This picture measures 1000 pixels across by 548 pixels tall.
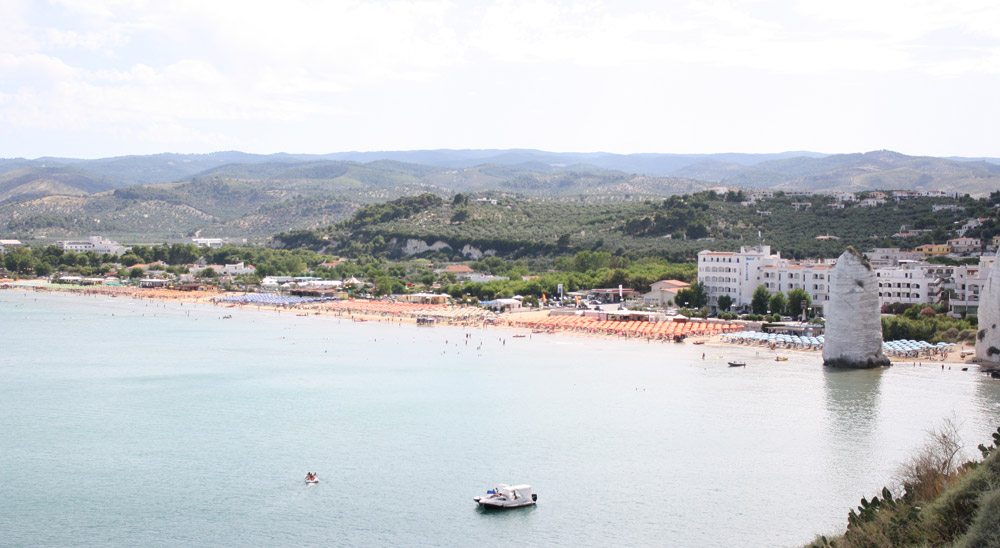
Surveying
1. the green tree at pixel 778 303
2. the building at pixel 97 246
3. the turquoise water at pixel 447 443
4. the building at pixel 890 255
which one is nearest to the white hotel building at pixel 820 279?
the building at pixel 890 255

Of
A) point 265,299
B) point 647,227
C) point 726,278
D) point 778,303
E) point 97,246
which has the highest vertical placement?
point 647,227

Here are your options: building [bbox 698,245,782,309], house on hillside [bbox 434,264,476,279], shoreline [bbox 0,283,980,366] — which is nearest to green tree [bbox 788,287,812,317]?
building [bbox 698,245,782,309]

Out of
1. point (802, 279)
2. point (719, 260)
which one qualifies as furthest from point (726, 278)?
point (802, 279)

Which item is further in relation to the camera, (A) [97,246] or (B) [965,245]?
(A) [97,246]

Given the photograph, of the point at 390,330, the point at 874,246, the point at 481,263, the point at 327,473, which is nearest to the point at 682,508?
the point at 327,473

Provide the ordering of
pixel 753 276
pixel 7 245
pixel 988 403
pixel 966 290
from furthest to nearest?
pixel 7 245 < pixel 753 276 < pixel 966 290 < pixel 988 403

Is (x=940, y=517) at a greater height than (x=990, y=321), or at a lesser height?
greater

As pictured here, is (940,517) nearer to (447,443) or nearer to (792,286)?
(447,443)

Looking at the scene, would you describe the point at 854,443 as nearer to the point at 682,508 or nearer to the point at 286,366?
the point at 682,508
